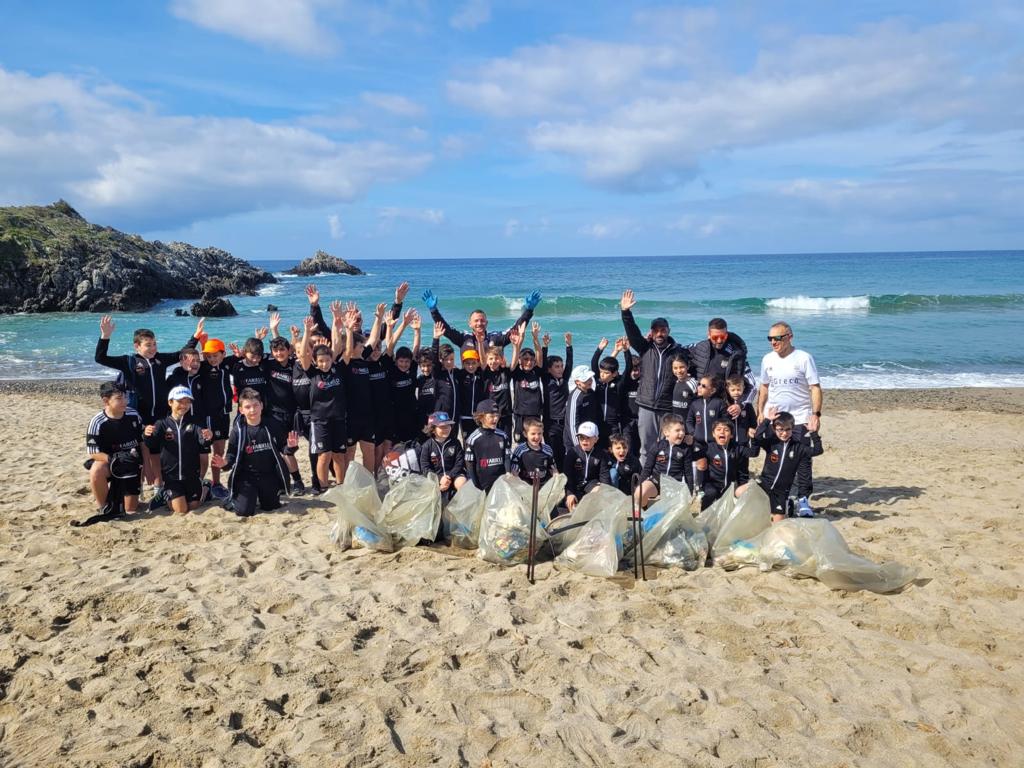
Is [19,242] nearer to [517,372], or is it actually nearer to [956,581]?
[517,372]

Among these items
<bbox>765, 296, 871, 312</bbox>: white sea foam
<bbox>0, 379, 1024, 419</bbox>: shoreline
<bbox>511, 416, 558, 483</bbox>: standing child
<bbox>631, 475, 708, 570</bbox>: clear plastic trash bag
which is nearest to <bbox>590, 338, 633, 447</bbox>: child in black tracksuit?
<bbox>511, 416, 558, 483</bbox>: standing child

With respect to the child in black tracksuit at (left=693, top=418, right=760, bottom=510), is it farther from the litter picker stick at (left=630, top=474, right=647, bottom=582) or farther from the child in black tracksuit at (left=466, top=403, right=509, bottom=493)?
the child in black tracksuit at (left=466, top=403, right=509, bottom=493)

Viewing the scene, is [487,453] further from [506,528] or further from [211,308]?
[211,308]

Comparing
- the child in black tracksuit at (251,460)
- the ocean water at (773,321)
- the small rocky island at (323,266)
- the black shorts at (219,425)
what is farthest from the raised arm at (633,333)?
the small rocky island at (323,266)

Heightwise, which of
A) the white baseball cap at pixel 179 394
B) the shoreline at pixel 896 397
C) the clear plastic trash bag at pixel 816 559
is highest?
the white baseball cap at pixel 179 394

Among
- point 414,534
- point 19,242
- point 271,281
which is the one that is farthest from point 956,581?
point 271,281

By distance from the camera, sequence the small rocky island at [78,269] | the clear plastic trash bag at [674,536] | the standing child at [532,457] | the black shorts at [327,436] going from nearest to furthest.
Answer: the clear plastic trash bag at [674,536] < the standing child at [532,457] < the black shorts at [327,436] < the small rocky island at [78,269]

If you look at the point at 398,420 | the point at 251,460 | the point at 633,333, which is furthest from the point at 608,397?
the point at 251,460

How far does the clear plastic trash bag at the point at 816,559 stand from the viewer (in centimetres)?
457

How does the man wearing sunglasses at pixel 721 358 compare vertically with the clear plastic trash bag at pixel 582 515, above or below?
above

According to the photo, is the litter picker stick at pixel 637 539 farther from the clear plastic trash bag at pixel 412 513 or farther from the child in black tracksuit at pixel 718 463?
the clear plastic trash bag at pixel 412 513

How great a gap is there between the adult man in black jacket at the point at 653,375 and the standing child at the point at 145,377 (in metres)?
4.46

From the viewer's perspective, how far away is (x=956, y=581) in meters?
4.73

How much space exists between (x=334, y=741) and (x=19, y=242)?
1466 inches
